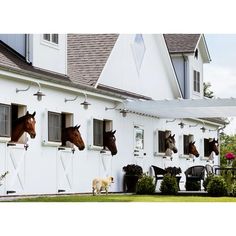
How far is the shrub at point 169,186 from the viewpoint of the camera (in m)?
20.8

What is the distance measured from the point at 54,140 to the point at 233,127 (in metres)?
11.3

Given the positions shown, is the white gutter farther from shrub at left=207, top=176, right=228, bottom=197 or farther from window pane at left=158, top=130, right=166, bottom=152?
window pane at left=158, top=130, right=166, bottom=152

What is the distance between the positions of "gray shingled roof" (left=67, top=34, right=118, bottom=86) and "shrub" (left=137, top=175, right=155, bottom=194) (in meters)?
2.44

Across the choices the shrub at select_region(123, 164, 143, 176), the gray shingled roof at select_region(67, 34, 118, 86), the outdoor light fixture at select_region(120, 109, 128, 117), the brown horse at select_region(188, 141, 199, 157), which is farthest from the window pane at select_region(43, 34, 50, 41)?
the brown horse at select_region(188, 141, 199, 157)

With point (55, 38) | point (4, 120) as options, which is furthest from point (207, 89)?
point (4, 120)

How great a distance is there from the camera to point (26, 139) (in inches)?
718

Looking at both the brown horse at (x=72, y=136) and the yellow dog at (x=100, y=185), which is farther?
the brown horse at (x=72, y=136)

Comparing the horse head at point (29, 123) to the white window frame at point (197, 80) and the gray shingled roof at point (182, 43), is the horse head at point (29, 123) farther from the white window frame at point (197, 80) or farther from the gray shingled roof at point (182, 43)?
the white window frame at point (197, 80)

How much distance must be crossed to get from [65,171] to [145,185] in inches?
74.3

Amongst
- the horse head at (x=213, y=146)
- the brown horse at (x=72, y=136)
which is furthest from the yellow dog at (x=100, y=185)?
the horse head at (x=213, y=146)

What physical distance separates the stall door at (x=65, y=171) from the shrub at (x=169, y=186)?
2111 mm

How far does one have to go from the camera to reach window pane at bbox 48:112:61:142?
62.4 feet
